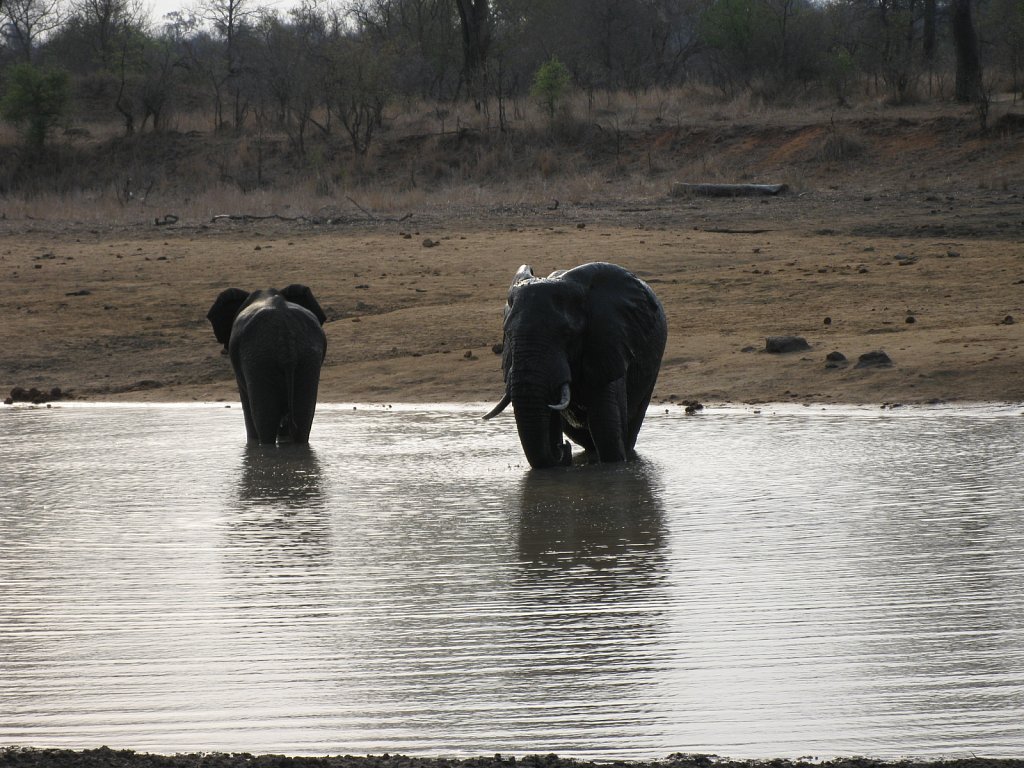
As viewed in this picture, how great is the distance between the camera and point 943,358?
9914 mm

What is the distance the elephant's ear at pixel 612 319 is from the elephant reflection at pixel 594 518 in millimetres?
494

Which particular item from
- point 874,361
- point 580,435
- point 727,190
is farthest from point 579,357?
point 727,190

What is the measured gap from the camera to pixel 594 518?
6121 mm

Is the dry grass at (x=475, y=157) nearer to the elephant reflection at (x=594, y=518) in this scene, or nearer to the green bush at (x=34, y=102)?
the green bush at (x=34, y=102)

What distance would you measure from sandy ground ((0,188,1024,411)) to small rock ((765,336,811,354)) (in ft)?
0.25

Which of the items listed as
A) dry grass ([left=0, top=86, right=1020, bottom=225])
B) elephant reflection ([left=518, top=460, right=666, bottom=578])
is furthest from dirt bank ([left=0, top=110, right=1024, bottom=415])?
elephant reflection ([left=518, top=460, right=666, bottom=578])

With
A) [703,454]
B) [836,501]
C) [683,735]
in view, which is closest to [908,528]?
[836,501]

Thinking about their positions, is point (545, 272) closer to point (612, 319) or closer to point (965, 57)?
point (612, 319)

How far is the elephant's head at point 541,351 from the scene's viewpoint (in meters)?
6.68

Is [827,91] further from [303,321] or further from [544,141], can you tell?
[303,321]

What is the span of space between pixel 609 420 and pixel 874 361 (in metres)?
3.33

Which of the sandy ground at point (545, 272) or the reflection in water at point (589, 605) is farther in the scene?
the sandy ground at point (545, 272)

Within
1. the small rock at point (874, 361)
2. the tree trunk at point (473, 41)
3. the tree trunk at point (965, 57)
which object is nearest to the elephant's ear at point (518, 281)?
the small rock at point (874, 361)

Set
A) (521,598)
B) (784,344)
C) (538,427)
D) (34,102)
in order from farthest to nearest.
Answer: (34,102)
(784,344)
(538,427)
(521,598)
